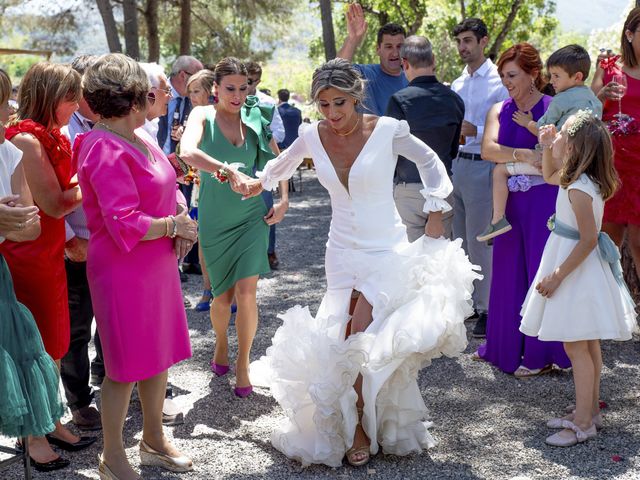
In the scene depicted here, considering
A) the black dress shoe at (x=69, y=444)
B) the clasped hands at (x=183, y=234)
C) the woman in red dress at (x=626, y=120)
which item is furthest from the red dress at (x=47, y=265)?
the woman in red dress at (x=626, y=120)

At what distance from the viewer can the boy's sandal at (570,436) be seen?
432 cm

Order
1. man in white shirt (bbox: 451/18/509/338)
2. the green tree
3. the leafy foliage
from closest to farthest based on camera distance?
man in white shirt (bbox: 451/18/509/338)
the leafy foliage
the green tree

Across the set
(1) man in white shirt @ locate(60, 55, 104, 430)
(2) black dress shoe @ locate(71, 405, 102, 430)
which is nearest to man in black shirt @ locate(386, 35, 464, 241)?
(1) man in white shirt @ locate(60, 55, 104, 430)

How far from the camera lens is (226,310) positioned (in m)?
5.54

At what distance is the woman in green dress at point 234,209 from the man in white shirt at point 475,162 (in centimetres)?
187

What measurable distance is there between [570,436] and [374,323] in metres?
1.28

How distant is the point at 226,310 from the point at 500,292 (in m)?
1.95

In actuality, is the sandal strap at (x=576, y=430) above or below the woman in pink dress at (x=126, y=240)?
Answer: below

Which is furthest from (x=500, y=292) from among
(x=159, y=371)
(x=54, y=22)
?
(x=54, y=22)

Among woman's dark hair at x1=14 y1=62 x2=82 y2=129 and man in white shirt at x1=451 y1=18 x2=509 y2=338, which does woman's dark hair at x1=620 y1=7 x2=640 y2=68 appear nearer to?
man in white shirt at x1=451 y1=18 x2=509 y2=338

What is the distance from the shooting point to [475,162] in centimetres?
654

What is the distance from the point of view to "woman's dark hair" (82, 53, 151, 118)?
365 cm

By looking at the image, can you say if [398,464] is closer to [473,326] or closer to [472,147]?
[473,326]

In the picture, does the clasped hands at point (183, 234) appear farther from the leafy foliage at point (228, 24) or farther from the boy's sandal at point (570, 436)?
the leafy foliage at point (228, 24)
